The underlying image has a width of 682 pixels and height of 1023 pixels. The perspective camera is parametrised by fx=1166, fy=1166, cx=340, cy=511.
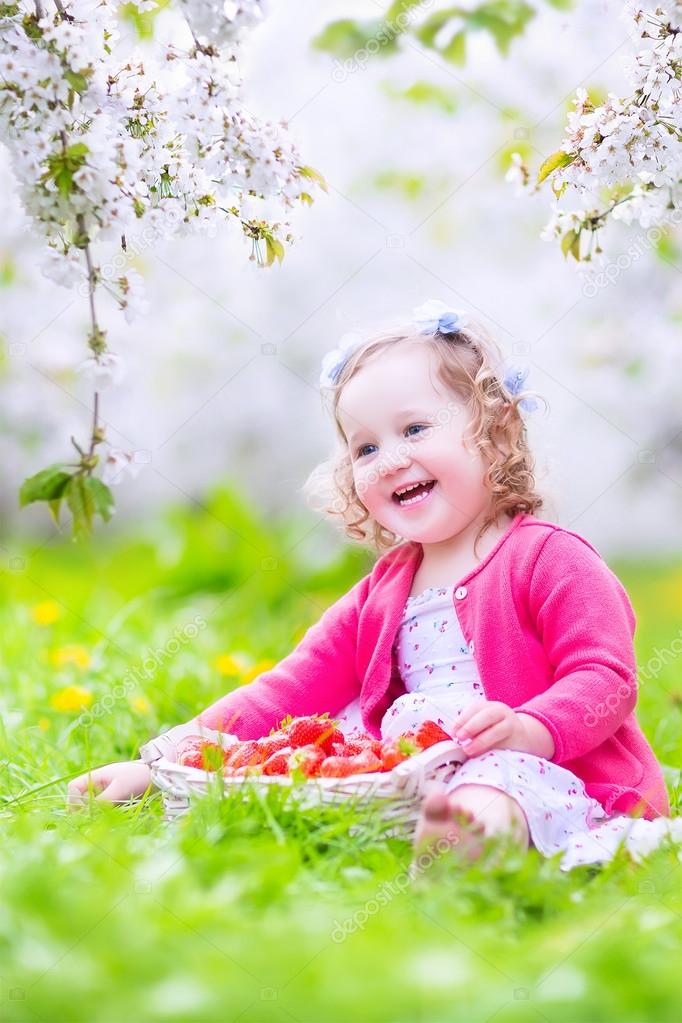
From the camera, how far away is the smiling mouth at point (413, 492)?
1.97 m

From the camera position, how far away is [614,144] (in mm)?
1757

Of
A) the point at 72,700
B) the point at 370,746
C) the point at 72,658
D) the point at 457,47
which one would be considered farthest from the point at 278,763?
the point at 457,47

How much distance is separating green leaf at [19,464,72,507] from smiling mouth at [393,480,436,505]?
0.62 m

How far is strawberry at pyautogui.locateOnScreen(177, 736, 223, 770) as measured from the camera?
1.73 metres

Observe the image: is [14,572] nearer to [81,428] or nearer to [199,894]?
[81,428]

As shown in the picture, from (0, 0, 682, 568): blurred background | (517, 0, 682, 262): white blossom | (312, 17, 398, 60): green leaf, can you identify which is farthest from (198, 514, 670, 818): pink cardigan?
(0, 0, 682, 568): blurred background

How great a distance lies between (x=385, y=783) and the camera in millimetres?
1572

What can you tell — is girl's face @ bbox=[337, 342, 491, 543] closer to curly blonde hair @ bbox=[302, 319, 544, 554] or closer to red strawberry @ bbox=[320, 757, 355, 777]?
curly blonde hair @ bbox=[302, 319, 544, 554]

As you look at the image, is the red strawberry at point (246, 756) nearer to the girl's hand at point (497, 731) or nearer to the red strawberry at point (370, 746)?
the red strawberry at point (370, 746)

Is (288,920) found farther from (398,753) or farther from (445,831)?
(398,753)

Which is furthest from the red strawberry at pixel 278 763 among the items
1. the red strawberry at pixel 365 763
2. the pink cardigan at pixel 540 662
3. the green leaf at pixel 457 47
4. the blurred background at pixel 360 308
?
the blurred background at pixel 360 308

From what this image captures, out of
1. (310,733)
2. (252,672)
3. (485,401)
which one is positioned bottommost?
(252,672)

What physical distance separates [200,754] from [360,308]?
486 cm

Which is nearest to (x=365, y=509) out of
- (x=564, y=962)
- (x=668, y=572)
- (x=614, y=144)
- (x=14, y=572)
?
(x=614, y=144)
